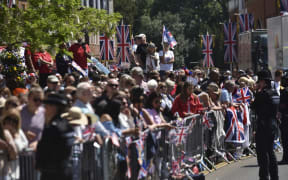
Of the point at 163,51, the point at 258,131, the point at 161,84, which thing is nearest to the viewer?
the point at 258,131

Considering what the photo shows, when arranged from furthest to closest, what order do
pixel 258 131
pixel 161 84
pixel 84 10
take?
1. pixel 84 10
2. pixel 161 84
3. pixel 258 131

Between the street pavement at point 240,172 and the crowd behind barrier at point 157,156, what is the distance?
32 centimetres

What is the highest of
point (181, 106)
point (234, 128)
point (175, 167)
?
point (181, 106)

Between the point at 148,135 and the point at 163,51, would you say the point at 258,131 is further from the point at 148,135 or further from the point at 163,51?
the point at 163,51

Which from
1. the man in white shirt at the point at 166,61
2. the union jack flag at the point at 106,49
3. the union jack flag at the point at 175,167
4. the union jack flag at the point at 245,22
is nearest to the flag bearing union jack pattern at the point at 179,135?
the union jack flag at the point at 175,167

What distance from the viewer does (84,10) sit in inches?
880

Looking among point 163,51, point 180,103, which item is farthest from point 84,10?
point 180,103

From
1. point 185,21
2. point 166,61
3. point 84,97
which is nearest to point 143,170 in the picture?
point 84,97

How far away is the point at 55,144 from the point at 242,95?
36.3 ft

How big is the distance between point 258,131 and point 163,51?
22.3ft

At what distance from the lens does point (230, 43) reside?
37344 mm

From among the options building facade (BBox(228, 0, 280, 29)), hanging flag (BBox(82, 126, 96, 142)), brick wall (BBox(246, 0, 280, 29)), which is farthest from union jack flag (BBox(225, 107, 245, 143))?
brick wall (BBox(246, 0, 280, 29))

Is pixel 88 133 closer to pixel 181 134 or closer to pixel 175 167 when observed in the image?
pixel 175 167

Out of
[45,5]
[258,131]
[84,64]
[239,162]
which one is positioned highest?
[45,5]
